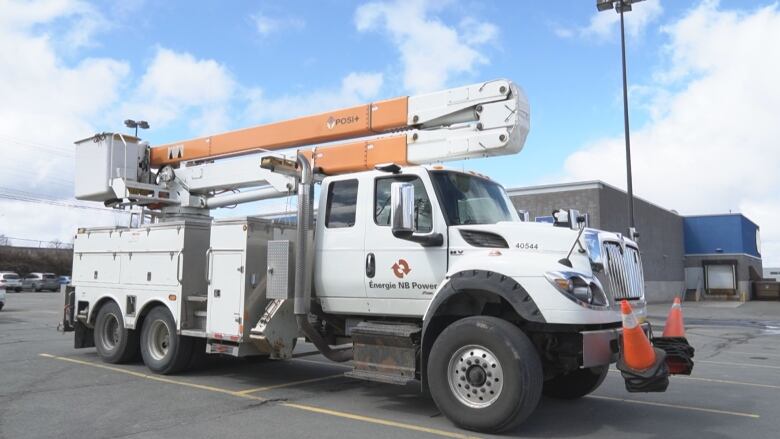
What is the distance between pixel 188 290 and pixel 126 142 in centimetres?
315

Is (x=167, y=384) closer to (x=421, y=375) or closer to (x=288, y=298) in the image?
(x=288, y=298)

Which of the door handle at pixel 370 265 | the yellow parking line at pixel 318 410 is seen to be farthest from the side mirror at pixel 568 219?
the yellow parking line at pixel 318 410

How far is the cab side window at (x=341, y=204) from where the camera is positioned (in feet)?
24.5

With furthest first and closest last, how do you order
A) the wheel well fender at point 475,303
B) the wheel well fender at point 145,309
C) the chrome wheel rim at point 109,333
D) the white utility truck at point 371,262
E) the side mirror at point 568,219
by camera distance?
the chrome wheel rim at point 109,333, the wheel well fender at point 145,309, the side mirror at point 568,219, the white utility truck at point 371,262, the wheel well fender at point 475,303

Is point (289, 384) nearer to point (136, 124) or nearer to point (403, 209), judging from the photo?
point (403, 209)

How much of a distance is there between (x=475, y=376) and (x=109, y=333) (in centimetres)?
709

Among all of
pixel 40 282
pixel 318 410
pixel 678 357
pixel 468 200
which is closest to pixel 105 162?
pixel 318 410

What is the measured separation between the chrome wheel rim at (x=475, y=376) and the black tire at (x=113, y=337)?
20.0 feet

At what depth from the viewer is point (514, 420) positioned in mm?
5691

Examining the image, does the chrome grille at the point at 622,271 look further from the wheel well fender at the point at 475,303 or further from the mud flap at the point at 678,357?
the wheel well fender at the point at 475,303

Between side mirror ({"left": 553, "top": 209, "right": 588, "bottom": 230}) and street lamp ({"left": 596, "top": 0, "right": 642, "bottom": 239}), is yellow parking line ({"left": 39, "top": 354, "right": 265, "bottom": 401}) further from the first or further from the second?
street lamp ({"left": 596, "top": 0, "right": 642, "bottom": 239})

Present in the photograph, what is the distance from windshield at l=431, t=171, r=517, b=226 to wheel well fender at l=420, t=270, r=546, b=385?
799 mm

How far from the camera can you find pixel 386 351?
6.83 meters

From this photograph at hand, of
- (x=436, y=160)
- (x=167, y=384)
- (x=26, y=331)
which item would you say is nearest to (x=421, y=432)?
(x=436, y=160)
